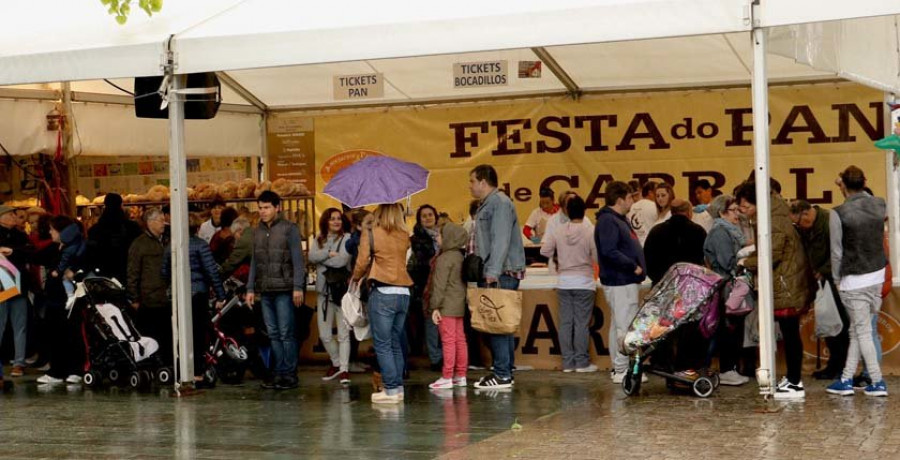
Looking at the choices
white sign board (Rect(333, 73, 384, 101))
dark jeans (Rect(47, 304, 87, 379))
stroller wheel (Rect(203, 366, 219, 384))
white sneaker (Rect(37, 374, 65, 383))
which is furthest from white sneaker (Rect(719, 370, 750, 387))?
white sneaker (Rect(37, 374, 65, 383))

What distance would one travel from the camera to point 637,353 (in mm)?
A: 11500

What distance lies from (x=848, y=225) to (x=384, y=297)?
3740 mm

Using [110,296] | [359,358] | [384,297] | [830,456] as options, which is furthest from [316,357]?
[830,456]

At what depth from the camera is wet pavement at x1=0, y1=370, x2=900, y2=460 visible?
9109 millimetres

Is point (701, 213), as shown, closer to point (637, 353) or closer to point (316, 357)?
point (637, 353)

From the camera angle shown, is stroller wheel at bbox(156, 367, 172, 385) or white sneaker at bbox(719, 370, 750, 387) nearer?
white sneaker at bbox(719, 370, 750, 387)

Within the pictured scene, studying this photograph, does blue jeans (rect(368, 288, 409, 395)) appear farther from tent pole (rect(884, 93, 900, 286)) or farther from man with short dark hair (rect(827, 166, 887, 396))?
tent pole (rect(884, 93, 900, 286))

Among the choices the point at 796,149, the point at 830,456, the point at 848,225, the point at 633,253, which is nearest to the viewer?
the point at 830,456

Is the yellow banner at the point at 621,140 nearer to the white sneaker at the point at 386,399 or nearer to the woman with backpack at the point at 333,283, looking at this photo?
the woman with backpack at the point at 333,283

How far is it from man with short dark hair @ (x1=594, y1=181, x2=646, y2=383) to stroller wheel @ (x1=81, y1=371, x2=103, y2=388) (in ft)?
16.4

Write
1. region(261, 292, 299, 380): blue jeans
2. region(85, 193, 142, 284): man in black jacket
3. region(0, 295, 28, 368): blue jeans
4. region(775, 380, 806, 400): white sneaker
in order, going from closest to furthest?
region(775, 380, 806, 400): white sneaker < region(261, 292, 299, 380): blue jeans < region(85, 193, 142, 284): man in black jacket < region(0, 295, 28, 368): blue jeans

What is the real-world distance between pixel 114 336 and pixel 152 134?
13.2 ft

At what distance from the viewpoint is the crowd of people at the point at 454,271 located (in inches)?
443

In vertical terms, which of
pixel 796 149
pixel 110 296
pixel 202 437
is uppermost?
pixel 796 149
